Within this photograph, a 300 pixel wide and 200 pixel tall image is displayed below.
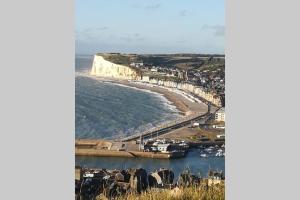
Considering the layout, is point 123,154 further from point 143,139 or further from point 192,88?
point 192,88

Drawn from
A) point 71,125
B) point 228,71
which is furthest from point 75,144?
point 228,71

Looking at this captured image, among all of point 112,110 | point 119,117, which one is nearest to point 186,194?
point 119,117

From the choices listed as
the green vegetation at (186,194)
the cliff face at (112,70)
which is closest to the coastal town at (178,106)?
the cliff face at (112,70)

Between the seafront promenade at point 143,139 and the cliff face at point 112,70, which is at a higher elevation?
the cliff face at point 112,70

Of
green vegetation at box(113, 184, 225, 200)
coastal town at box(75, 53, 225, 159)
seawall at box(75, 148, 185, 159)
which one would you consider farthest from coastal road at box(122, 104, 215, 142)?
green vegetation at box(113, 184, 225, 200)

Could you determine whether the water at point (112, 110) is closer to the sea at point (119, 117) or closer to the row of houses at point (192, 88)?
the sea at point (119, 117)

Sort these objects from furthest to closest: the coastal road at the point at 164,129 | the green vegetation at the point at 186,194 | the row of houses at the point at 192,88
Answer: the row of houses at the point at 192,88
the coastal road at the point at 164,129
the green vegetation at the point at 186,194

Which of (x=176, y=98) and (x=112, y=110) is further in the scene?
(x=176, y=98)
